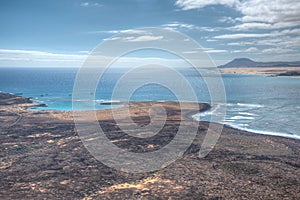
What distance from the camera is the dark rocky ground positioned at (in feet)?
60.1

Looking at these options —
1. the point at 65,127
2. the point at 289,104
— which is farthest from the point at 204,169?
the point at 289,104

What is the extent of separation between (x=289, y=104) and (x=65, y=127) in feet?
167

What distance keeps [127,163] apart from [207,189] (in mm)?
7514

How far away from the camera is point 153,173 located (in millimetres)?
21734

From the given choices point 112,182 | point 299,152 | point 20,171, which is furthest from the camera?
point 299,152

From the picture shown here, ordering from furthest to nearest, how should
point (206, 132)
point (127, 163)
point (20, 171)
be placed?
point (206, 132)
point (127, 163)
point (20, 171)

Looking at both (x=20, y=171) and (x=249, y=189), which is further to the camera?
(x=20, y=171)

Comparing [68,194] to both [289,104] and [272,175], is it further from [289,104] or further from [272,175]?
[289,104]

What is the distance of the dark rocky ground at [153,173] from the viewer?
18328 mm

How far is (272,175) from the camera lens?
21234 mm

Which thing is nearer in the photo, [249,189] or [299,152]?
[249,189]

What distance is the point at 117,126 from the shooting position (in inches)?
1550

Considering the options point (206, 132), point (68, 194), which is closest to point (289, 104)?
point (206, 132)

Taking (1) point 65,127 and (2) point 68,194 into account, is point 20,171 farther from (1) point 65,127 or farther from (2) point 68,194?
(1) point 65,127
